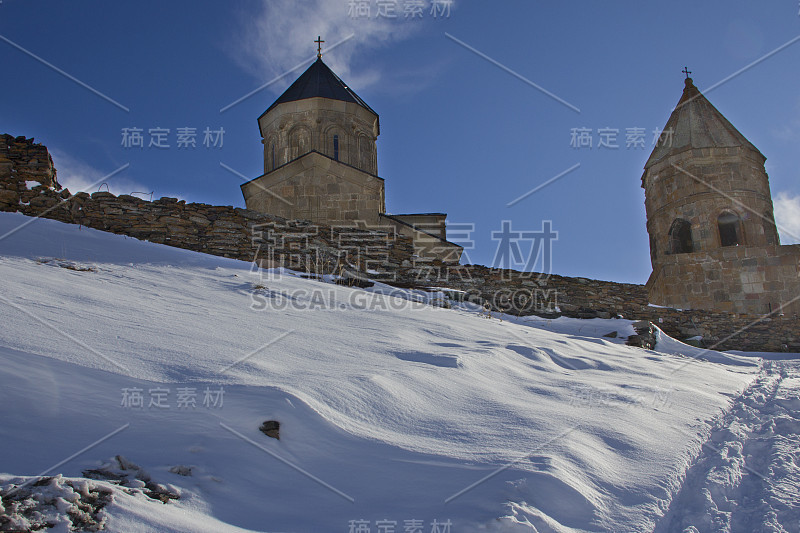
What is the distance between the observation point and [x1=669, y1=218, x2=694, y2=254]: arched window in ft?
53.6

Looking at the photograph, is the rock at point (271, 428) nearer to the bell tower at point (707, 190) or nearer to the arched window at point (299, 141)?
the arched window at point (299, 141)

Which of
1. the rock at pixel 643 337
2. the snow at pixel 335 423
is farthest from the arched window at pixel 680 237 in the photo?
the snow at pixel 335 423

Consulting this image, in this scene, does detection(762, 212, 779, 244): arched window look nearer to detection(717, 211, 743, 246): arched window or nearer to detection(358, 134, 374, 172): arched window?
detection(717, 211, 743, 246): arched window

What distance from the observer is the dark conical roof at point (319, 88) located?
52.3 feet

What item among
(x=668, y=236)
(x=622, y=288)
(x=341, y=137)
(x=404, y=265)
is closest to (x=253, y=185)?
(x=341, y=137)

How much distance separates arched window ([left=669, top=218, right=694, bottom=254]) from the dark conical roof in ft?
31.5

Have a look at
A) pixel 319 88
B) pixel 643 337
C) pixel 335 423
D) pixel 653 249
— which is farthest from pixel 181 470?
pixel 653 249

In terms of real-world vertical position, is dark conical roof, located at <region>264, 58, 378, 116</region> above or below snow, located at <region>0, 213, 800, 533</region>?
above

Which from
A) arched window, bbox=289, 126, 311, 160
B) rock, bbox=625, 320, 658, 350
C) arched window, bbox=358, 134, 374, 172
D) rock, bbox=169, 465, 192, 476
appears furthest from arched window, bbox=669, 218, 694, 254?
rock, bbox=169, 465, 192, 476

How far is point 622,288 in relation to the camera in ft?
38.0

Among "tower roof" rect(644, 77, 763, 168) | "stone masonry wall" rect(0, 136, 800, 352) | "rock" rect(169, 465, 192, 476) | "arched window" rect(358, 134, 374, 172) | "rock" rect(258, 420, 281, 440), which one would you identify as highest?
"tower roof" rect(644, 77, 763, 168)

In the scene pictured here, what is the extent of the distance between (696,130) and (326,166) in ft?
37.5

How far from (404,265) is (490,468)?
7.39 meters

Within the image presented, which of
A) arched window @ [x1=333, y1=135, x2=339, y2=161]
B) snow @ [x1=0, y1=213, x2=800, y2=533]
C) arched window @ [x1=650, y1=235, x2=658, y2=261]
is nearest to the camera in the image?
snow @ [x1=0, y1=213, x2=800, y2=533]
